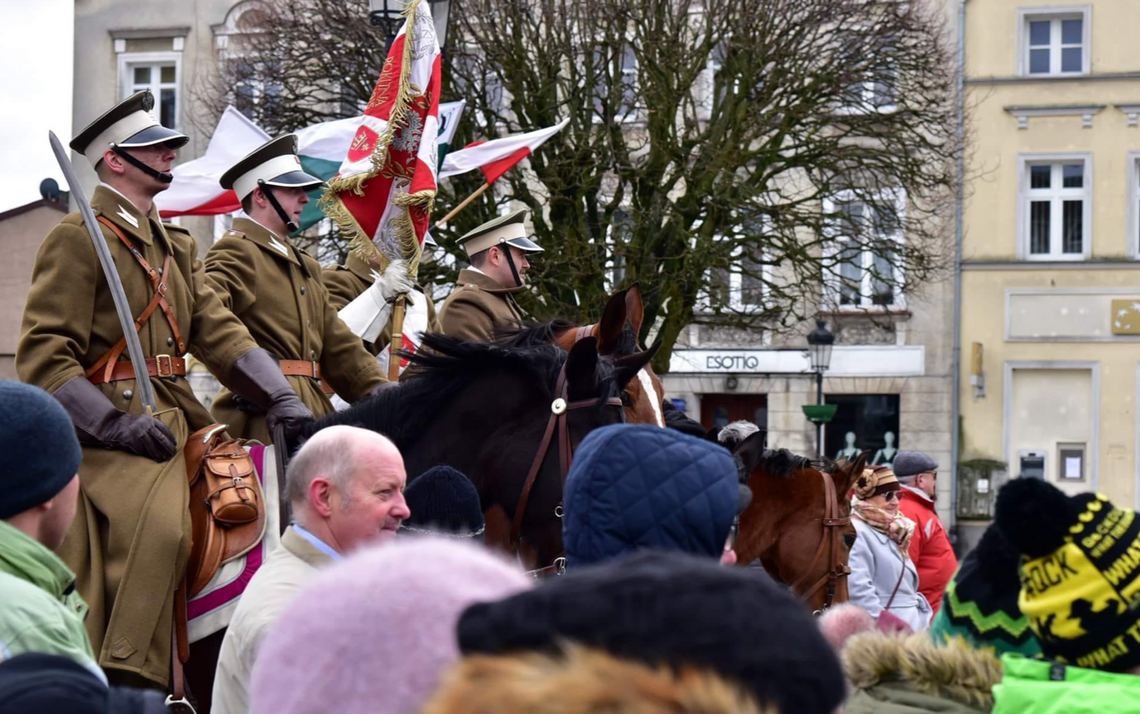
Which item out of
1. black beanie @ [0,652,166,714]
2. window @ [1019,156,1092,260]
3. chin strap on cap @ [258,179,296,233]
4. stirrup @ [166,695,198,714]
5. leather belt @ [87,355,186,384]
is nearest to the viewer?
black beanie @ [0,652,166,714]

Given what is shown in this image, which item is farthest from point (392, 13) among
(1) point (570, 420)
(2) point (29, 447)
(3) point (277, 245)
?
(2) point (29, 447)

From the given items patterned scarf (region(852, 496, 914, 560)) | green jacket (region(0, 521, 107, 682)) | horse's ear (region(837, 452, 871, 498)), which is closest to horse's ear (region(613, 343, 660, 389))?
green jacket (region(0, 521, 107, 682))

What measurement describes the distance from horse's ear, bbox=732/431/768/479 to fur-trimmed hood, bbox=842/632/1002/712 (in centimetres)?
486

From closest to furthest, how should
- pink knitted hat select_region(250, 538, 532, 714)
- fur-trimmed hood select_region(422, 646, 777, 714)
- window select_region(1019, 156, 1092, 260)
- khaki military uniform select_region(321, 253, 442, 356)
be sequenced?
fur-trimmed hood select_region(422, 646, 777, 714)
pink knitted hat select_region(250, 538, 532, 714)
khaki military uniform select_region(321, 253, 442, 356)
window select_region(1019, 156, 1092, 260)

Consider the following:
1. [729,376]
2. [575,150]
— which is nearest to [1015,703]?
[575,150]

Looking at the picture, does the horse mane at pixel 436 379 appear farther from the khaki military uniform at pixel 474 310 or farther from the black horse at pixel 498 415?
the khaki military uniform at pixel 474 310

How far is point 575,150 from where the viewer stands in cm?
1920

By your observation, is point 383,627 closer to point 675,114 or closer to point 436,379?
point 436,379

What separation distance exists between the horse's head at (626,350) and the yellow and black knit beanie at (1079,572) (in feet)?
8.40

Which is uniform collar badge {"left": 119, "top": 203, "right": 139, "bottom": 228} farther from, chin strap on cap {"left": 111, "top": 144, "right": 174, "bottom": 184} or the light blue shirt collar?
the light blue shirt collar

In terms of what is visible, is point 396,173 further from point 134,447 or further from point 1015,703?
point 1015,703

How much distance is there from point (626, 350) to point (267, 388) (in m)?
1.33

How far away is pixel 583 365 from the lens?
4.92 m

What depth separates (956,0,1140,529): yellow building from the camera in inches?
1078
